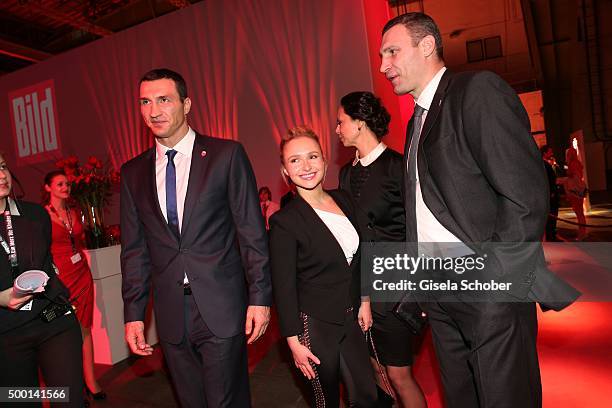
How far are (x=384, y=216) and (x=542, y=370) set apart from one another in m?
1.78

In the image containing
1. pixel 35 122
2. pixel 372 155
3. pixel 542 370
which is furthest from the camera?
pixel 35 122

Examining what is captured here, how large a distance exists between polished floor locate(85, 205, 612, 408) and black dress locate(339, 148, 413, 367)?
82 centimetres

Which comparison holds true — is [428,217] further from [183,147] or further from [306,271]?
[183,147]

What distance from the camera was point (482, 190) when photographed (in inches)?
58.2

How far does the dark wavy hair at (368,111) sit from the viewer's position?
2466 mm

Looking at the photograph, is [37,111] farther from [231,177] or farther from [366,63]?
[231,177]

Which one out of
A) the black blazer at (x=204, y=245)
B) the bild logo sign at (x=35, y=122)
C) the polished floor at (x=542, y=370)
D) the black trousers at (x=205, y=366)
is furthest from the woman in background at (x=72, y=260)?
the bild logo sign at (x=35, y=122)

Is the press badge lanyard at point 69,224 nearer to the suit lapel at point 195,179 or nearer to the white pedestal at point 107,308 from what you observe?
the white pedestal at point 107,308

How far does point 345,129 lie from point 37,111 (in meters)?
8.67

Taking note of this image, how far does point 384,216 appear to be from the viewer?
2.31 metres

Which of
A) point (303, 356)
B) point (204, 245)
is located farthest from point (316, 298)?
point (204, 245)

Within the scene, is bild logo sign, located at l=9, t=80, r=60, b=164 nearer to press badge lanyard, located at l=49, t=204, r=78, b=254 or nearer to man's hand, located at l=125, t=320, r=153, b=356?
press badge lanyard, located at l=49, t=204, r=78, b=254

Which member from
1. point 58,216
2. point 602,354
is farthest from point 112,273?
point 602,354

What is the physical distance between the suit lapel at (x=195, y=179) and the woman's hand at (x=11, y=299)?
691 mm
